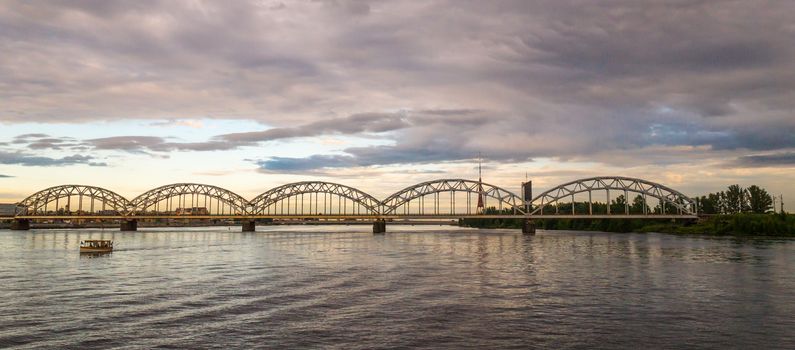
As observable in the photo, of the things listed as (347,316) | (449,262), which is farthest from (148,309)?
(449,262)

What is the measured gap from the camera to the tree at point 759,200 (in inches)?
7456

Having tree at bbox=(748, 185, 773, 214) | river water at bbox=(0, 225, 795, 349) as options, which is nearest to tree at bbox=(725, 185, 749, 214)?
tree at bbox=(748, 185, 773, 214)

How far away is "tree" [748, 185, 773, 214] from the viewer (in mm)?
189375

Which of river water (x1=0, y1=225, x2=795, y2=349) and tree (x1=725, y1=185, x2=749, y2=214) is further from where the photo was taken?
tree (x1=725, y1=185, x2=749, y2=214)

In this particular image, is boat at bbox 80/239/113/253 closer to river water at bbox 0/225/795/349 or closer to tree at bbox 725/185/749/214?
river water at bbox 0/225/795/349

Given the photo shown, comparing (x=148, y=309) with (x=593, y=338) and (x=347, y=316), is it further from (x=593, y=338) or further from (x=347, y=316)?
(x=593, y=338)

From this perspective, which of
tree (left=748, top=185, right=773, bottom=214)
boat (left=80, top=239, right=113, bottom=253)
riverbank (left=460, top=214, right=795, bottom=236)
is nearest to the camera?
boat (left=80, top=239, right=113, bottom=253)

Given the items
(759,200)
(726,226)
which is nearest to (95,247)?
(726,226)

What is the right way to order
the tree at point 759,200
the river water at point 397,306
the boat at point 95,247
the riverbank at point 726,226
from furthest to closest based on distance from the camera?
the tree at point 759,200
the riverbank at point 726,226
the boat at point 95,247
the river water at point 397,306

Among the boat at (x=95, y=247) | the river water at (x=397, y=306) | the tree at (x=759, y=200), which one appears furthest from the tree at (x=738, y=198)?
the boat at (x=95, y=247)

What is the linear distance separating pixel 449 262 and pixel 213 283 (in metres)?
→ 31.0

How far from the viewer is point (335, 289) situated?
1655 inches

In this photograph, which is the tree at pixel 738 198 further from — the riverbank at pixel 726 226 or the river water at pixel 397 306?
the river water at pixel 397 306

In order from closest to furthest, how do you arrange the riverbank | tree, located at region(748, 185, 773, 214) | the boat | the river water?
the river water, the boat, the riverbank, tree, located at region(748, 185, 773, 214)
